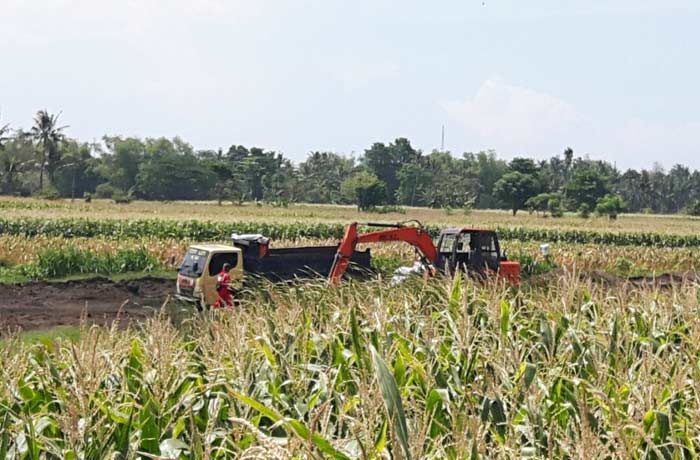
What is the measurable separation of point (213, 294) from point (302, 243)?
15.0 m

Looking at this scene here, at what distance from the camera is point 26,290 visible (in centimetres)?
2070

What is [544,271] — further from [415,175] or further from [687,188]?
[687,188]

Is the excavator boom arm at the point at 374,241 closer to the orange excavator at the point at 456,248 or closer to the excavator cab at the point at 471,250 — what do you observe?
the orange excavator at the point at 456,248

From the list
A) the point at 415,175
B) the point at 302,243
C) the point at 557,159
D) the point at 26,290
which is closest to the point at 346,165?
the point at 415,175

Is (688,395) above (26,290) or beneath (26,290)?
above

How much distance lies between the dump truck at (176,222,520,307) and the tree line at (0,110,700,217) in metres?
54.2

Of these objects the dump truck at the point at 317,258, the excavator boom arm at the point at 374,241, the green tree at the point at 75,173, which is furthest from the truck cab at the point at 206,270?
the green tree at the point at 75,173

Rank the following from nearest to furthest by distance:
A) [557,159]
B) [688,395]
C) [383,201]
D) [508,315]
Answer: [688,395] → [508,315] → [383,201] → [557,159]

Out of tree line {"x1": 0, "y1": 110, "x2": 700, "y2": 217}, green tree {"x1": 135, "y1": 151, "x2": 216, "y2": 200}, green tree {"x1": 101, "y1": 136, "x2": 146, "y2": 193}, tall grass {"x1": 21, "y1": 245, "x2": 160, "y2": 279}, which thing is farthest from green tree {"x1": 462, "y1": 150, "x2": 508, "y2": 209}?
tall grass {"x1": 21, "y1": 245, "x2": 160, "y2": 279}

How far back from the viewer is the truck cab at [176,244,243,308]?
16312 millimetres

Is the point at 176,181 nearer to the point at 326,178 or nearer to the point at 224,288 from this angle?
the point at 326,178

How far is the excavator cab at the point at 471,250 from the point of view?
720 inches

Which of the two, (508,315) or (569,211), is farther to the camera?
(569,211)

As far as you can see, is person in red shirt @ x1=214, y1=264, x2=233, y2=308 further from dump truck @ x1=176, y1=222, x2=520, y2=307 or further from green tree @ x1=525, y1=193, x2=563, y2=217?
green tree @ x1=525, y1=193, x2=563, y2=217
